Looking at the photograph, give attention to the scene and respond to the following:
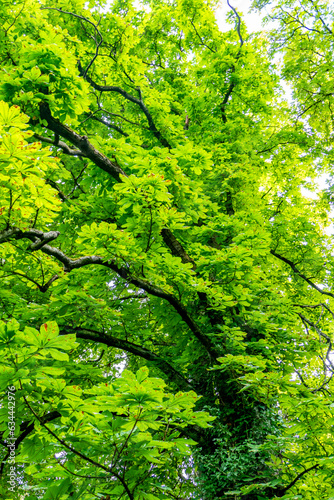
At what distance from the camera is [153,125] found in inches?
252

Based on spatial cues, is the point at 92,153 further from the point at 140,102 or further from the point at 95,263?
the point at 140,102

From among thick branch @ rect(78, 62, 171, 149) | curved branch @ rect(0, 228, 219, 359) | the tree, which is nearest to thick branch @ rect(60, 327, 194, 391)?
the tree

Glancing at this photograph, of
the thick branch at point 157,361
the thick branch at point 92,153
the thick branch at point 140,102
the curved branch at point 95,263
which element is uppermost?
the thick branch at point 140,102

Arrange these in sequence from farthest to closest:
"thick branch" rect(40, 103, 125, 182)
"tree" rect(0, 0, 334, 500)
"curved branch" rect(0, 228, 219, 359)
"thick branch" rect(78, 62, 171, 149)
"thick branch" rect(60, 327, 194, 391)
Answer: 1. "thick branch" rect(78, 62, 171, 149)
2. "thick branch" rect(60, 327, 194, 391)
3. "thick branch" rect(40, 103, 125, 182)
4. "curved branch" rect(0, 228, 219, 359)
5. "tree" rect(0, 0, 334, 500)

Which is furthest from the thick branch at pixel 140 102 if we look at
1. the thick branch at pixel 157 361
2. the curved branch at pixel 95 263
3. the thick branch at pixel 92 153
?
the thick branch at pixel 157 361

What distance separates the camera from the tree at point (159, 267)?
6.91 ft

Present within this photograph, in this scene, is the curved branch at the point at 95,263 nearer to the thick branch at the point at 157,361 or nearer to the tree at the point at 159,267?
the tree at the point at 159,267

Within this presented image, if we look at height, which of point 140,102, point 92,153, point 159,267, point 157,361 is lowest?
point 157,361

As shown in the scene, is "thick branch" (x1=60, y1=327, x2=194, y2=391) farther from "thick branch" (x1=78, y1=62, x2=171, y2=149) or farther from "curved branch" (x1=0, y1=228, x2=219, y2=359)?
"thick branch" (x1=78, y1=62, x2=171, y2=149)

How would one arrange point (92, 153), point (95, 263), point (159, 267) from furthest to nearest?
point (92, 153) < point (95, 263) < point (159, 267)

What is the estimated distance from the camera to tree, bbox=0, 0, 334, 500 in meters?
2.11

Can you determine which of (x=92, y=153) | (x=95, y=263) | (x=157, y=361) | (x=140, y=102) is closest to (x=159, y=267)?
(x=95, y=263)

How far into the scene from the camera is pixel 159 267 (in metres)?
3.89

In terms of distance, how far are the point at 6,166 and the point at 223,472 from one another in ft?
12.6
